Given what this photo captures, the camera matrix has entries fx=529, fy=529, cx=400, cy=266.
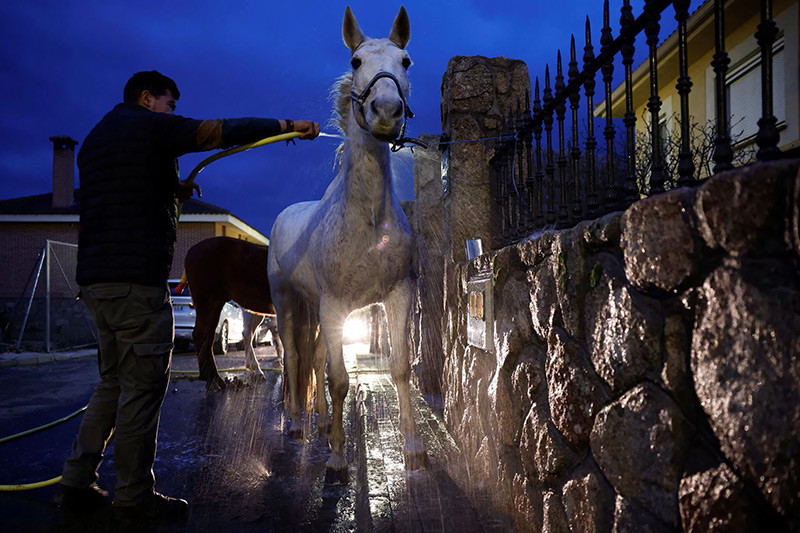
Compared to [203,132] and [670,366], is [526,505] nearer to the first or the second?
[670,366]

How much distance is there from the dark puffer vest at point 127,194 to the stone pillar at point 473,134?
84.7 inches

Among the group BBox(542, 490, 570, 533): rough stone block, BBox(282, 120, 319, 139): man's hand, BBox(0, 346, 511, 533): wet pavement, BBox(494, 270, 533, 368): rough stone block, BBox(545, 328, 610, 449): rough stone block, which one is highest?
BBox(282, 120, 319, 139): man's hand

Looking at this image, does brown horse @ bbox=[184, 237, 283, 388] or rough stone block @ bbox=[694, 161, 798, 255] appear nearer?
rough stone block @ bbox=[694, 161, 798, 255]

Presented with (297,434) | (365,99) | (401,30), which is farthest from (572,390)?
(297,434)

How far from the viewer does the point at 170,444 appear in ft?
14.6

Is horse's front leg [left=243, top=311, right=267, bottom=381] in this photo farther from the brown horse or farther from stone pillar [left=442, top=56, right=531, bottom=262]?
stone pillar [left=442, top=56, right=531, bottom=262]

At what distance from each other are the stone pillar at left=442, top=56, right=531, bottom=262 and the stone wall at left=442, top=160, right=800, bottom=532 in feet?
6.57

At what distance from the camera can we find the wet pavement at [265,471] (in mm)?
2877

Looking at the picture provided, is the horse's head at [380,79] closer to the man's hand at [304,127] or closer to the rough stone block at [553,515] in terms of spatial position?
the man's hand at [304,127]

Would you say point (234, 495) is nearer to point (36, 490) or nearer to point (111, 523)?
point (111, 523)

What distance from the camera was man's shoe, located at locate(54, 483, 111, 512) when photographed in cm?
311

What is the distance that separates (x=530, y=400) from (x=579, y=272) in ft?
2.43

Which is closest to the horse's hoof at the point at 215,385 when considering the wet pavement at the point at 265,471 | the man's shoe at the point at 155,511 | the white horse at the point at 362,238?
the wet pavement at the point at 265,471

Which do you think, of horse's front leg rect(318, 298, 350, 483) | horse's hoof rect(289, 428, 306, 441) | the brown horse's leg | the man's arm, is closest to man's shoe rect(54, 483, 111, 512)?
horse's front leg rect(318, 298, 350, 483)
